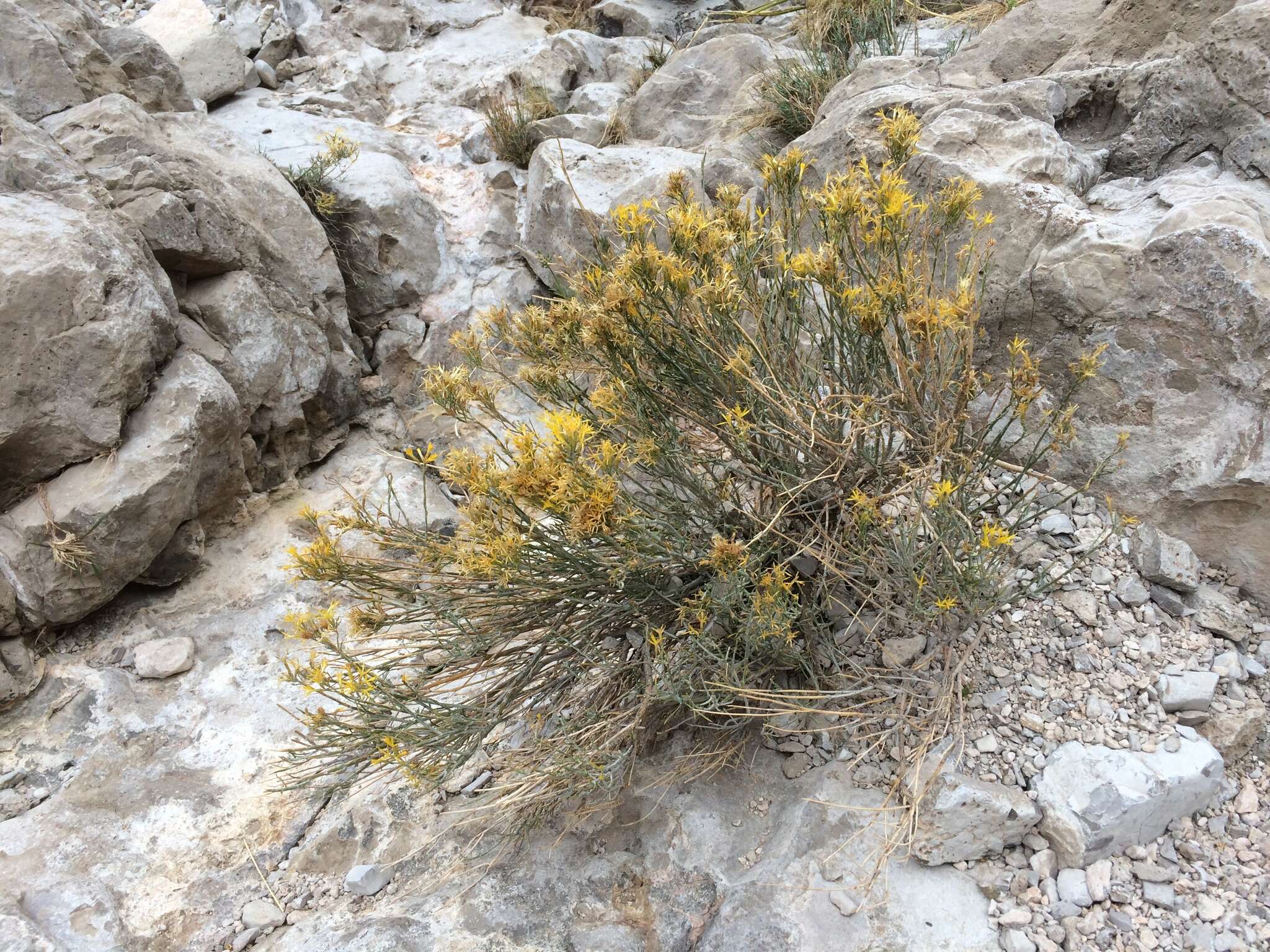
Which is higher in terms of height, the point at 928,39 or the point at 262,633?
the point at 928,39

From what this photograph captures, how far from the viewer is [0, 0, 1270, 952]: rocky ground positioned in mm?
1821

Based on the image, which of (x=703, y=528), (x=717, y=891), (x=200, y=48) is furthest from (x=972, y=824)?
(x=200, y=48)

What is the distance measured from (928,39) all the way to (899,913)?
442 centimetres

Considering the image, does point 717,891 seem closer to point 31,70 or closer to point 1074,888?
point 1074,888

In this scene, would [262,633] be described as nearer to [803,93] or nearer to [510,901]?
[510,901]

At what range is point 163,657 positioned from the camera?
115 inches

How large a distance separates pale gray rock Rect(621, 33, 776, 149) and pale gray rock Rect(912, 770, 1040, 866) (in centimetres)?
406

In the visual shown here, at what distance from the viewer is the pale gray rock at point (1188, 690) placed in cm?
190

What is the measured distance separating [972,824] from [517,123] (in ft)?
15.4

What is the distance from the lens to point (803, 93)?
431cm

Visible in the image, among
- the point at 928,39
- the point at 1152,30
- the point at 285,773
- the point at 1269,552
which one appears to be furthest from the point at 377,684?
the point at 928,39

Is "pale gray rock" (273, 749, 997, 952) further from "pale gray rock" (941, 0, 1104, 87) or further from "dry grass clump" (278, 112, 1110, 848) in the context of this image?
"pale gray rock" (941, 0, 1104, 87)

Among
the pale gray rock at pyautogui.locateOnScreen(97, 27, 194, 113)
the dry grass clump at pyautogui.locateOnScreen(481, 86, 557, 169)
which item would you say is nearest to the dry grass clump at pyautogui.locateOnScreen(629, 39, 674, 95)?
the dry grass clump at pyautogui.locateOnScreen(481, 86, 557, 169)

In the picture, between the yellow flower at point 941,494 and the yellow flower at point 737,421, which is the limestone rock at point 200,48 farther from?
the yellow flower at point 941,494
